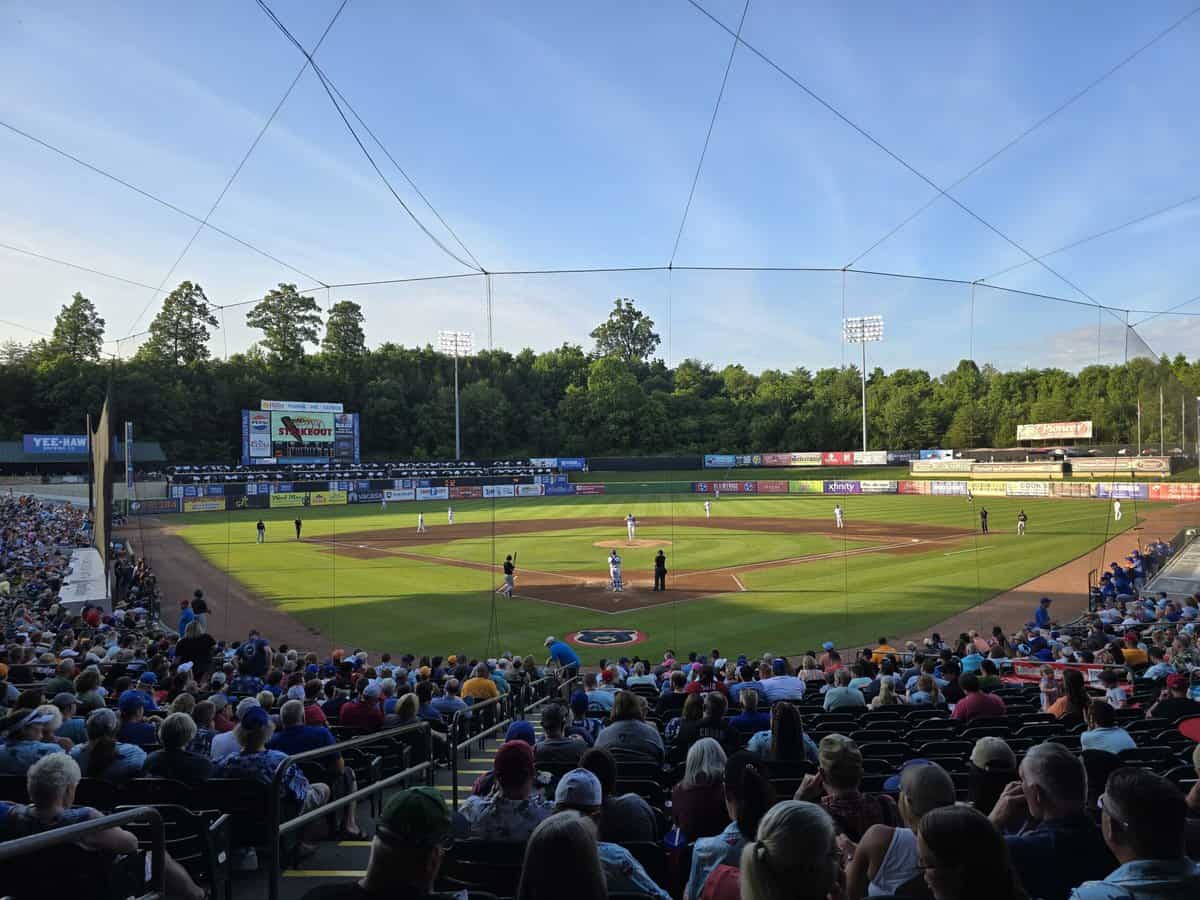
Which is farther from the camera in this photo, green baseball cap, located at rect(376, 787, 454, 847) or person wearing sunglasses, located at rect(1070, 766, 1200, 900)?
person wearing sunglasses, located at rect(1070, 766, 1200, 900)

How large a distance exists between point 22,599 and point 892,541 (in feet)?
118

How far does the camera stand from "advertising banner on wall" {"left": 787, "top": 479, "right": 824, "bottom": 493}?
61.3m

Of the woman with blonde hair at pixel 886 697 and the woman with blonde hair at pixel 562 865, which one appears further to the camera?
the woman with blonde hair at pixel 886 697

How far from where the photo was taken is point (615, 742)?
6.33 m

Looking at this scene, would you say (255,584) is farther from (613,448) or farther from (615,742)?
(615,742)

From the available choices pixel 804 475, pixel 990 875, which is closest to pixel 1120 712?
pixel 990 875

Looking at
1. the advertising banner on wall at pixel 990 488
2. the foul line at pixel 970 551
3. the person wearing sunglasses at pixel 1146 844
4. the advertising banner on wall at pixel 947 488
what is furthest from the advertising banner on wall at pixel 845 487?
the person wearing sunglasses at pixel 1146 844

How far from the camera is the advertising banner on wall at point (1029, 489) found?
2104 inches

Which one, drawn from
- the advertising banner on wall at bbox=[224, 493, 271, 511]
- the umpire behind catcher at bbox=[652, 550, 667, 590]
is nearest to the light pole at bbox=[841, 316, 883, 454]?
the umpire behind catcher at bbox=[652, 550, 667, 590]

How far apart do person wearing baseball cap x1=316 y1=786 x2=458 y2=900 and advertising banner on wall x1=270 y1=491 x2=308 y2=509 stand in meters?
57.9

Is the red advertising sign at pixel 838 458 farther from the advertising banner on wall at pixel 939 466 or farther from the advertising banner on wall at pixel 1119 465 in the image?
the advertising banner on wall at pixel 939 466

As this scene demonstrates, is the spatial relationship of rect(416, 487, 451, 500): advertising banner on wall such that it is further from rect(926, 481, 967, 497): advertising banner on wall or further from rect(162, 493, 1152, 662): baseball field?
rect(926, 481, 967, 497): advertising banner on wall

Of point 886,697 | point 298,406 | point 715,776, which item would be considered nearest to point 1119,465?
point 886,697

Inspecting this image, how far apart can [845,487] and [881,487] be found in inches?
118
